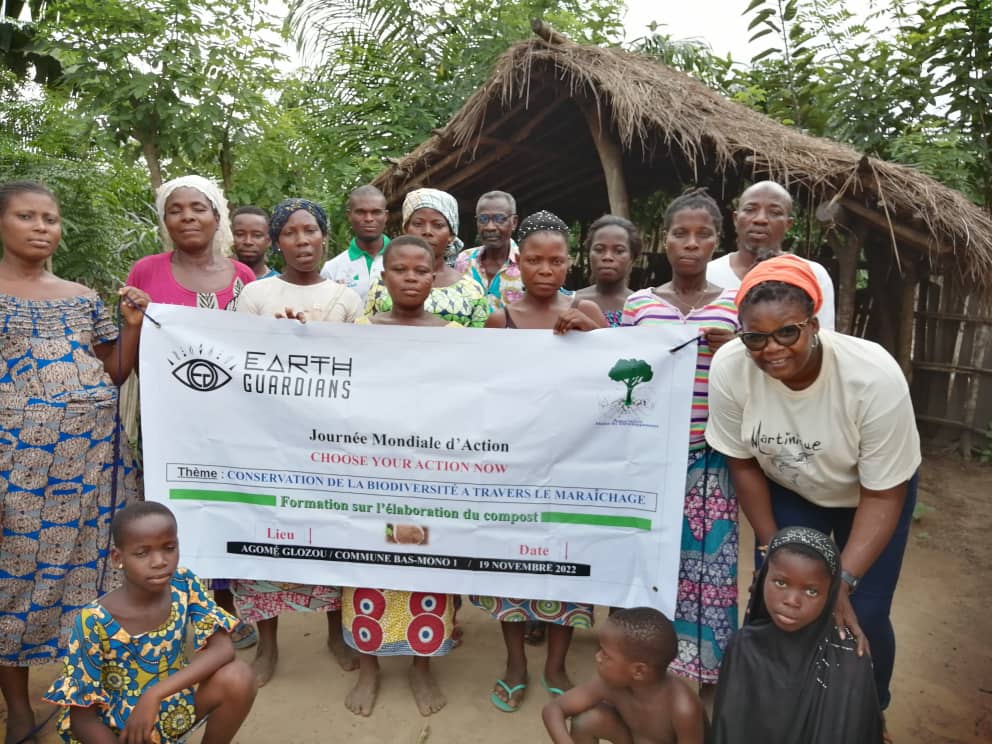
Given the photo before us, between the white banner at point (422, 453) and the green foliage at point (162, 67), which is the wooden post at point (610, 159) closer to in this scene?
the green foliage at point (162, 67)

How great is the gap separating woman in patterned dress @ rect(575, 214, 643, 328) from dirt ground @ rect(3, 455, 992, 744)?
1630 millimetres

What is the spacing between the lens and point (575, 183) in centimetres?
837

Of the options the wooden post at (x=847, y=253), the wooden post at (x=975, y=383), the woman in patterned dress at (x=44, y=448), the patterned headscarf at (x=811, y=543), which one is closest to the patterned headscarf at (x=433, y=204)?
A: the woman in patterned dress at (x=44, y=448)

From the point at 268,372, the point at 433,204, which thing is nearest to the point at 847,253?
the point at 433,204

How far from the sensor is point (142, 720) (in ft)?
6.97

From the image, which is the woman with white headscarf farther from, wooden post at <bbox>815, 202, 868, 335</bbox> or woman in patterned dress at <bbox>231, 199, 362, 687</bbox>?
wooden post at <bbox>815, 202, 868, 335</bbox>

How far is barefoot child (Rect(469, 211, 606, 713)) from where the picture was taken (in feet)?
9.45

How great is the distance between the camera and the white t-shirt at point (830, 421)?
88.4 inches

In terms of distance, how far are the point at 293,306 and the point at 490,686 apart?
6.04ft

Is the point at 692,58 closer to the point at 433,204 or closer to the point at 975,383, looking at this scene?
the point at 975,383

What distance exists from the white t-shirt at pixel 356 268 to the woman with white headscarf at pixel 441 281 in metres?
0.70

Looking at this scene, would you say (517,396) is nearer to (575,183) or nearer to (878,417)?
(878,417)

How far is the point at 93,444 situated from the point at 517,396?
5.19ft

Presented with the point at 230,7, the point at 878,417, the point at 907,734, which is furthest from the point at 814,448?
the point at 230,7
